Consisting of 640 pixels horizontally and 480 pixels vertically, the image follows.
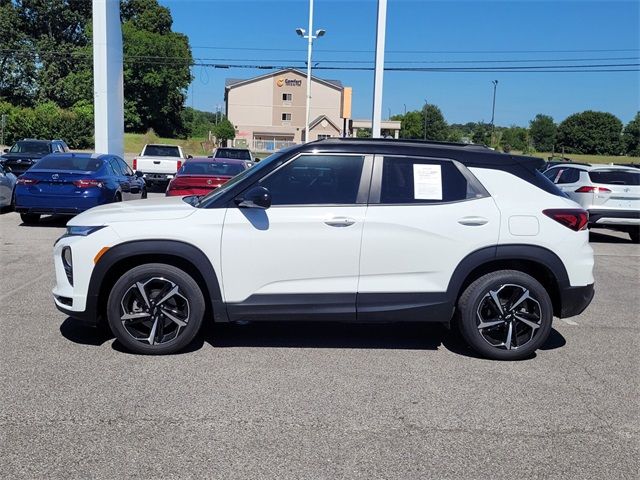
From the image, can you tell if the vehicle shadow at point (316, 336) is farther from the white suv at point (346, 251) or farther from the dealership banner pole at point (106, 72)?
the dealership banner pole at point (106, 72)

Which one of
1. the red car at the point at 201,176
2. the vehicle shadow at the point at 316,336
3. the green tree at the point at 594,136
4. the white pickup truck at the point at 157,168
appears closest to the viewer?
the vehicle shadow at the point at 316,336

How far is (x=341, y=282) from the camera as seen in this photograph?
5.09 meters

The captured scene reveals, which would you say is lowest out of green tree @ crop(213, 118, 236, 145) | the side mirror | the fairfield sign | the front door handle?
the front door handle

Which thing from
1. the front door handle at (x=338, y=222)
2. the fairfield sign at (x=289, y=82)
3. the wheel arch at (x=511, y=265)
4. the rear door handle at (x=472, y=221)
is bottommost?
the wheel arch at (x=511, y=265)

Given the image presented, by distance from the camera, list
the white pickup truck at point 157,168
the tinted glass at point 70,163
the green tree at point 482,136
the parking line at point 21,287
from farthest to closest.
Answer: the green tree at point 482,136 < the white pickup truck at point 157,168 < the tinted glass at point 70,163 < the parking line at point 21,287

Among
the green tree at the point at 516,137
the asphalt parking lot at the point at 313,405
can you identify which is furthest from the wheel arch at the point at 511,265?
the green tree at the point at 516,137

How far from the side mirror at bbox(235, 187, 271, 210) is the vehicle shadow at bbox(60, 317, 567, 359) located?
4.31 ft

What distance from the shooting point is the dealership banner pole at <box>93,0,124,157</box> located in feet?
74.2

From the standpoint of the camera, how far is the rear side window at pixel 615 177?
13398 mm

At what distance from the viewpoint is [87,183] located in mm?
12195

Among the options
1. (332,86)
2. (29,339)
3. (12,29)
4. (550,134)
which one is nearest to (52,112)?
(12,29)

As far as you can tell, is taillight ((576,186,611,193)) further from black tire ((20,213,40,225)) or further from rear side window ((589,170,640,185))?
black tire ((20,213,40,225))

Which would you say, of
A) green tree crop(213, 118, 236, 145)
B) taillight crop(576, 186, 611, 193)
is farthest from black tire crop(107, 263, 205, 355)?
green tree crop(213, 118, 236, 145)

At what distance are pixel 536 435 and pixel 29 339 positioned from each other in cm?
425
